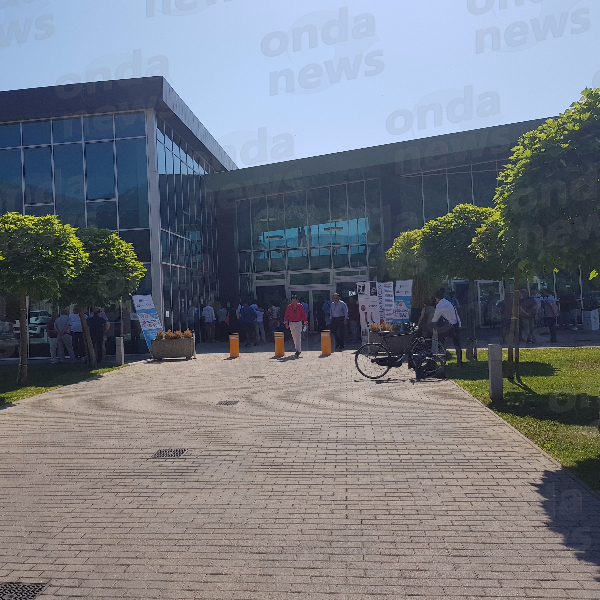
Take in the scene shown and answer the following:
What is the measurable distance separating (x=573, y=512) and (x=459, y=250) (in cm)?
1166

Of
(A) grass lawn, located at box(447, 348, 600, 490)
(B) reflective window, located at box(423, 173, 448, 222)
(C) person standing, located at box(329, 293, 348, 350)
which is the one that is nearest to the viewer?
(A) grass lawn, located at box(447, 348, 600, 490)

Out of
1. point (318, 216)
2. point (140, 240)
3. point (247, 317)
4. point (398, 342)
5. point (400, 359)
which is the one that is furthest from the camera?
point (318, 216)

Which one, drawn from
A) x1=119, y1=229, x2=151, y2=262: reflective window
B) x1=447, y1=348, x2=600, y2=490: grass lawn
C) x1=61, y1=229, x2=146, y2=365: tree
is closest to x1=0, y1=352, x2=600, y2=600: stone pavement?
x1=447, y1=348, x2=600, y2=490: grass lawn

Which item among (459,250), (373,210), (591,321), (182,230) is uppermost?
(373,210)

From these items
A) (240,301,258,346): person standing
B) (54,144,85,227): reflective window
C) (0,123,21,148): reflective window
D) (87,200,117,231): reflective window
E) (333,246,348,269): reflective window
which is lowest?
(240,301,258,346): person standing

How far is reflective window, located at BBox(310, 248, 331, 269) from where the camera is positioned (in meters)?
31.0

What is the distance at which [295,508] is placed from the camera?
516 cm

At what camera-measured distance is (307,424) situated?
343 inches

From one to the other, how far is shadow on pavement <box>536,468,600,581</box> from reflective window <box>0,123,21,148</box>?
22632mm

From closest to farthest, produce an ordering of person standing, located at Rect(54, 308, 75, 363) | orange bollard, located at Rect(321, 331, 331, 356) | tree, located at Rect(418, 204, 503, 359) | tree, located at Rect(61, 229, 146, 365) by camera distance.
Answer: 1. tree, located at Rect(418, 204, 503, 359)
2. tree, located at Rect(61, 229, 146, 365)
3. orange bollard, located at Rect(321, 331, 331, 356)
4. person standing, located at Rect(54, 308, 75, 363)

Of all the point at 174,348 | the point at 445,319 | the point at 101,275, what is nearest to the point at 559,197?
the point at 445,319

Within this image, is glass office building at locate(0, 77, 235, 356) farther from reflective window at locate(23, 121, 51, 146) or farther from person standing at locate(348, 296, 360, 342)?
person standing at locate(348, 296, 360, 342)

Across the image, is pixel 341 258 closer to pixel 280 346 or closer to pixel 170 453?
pixel 280 346

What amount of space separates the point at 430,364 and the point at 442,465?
653cm
